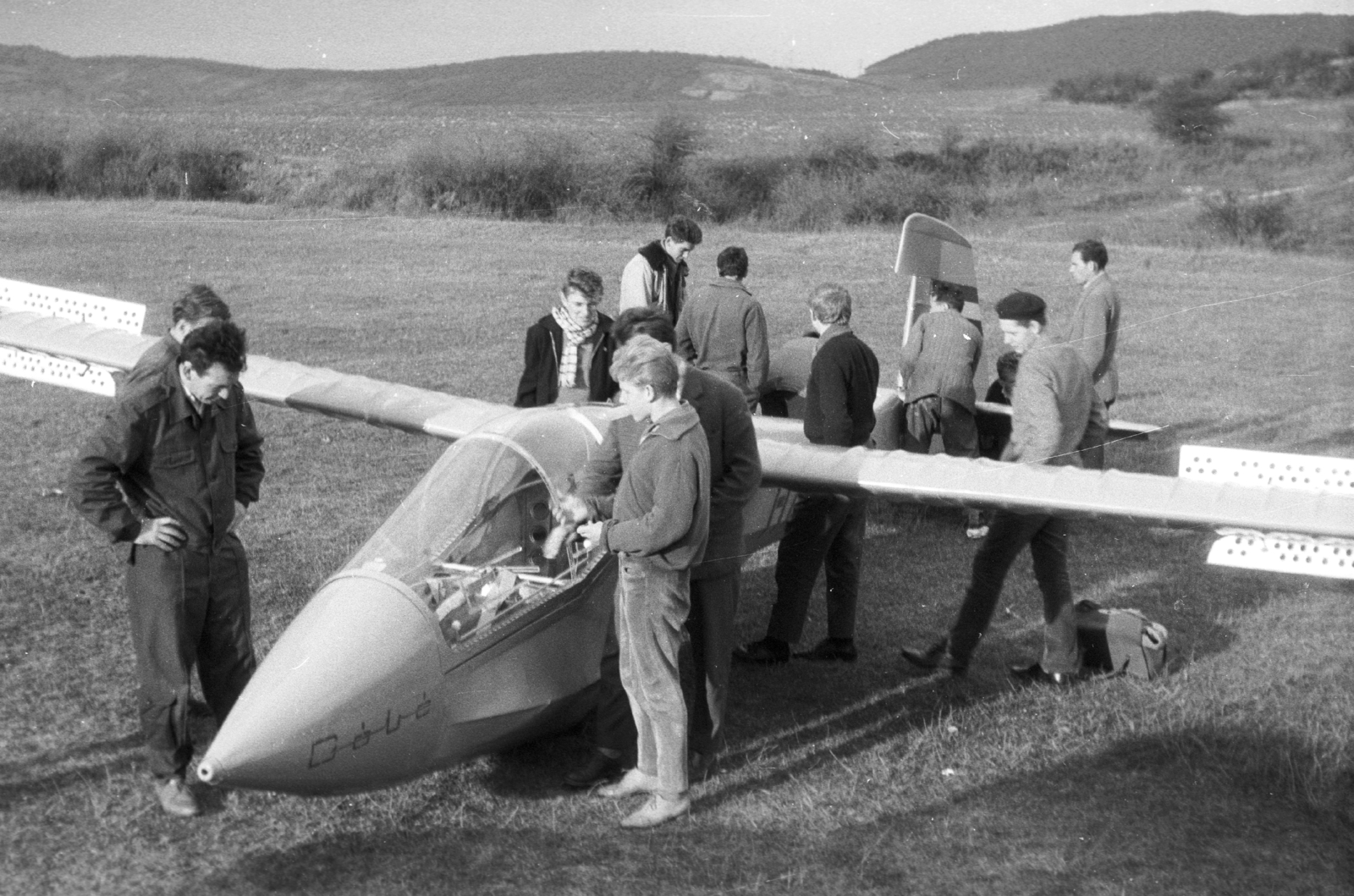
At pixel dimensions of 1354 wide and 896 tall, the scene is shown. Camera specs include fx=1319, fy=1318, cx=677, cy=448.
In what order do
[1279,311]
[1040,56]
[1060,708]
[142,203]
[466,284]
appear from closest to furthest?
[1279,311], [1040,56], [1060,708], [466,284], [142,203]

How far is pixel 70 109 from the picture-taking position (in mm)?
38656

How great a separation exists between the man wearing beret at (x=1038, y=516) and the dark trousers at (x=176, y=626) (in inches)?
158

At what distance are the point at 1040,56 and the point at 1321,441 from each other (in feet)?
6.08

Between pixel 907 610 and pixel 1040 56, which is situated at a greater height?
pixel 1040 56

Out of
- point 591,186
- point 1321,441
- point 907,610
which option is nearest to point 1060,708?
point 907,610

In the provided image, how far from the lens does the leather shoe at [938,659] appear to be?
7.84 metres

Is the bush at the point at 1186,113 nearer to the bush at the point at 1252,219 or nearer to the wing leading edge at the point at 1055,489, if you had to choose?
the bush at the point at 1252,219

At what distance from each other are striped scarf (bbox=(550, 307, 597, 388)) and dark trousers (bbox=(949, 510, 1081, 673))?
2818 mm

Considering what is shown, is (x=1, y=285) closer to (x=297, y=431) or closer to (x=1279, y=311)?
(x=297, y=431)

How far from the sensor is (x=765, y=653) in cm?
795

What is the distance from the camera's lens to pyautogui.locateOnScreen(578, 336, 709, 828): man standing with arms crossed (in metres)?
5.53

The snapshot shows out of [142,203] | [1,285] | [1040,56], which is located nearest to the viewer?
[1040,56]

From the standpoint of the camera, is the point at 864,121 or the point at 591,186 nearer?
the point at 864,121

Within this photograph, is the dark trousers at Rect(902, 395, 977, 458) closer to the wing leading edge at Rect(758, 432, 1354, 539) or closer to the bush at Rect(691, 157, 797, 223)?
the wing leading edge at Rect(758, 432, 1354, 539)
